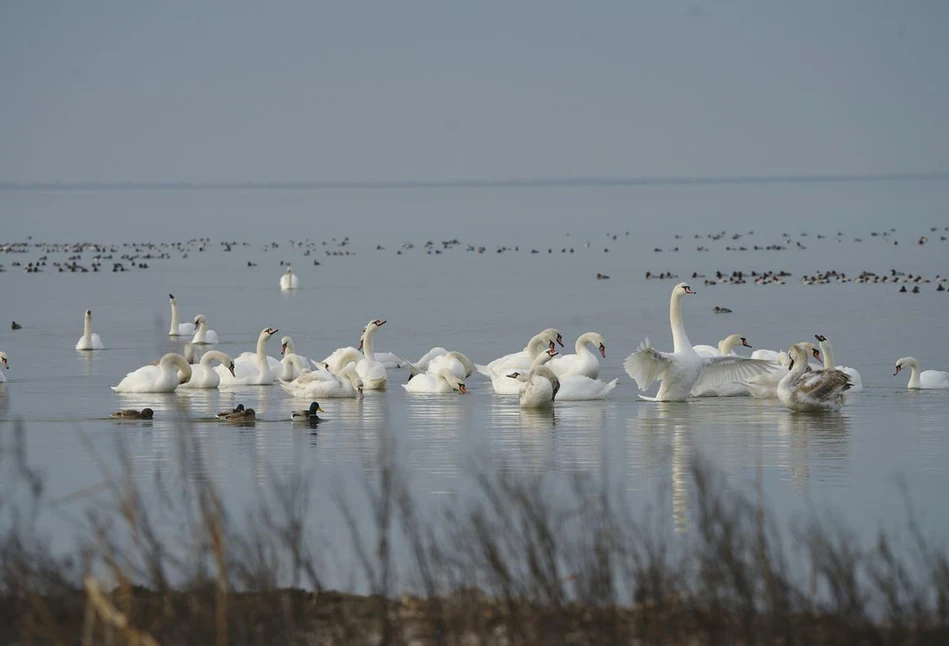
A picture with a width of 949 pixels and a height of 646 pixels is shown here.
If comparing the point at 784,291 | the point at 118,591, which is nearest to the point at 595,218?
the point at 784,291

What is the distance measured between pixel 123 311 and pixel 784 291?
1415cm

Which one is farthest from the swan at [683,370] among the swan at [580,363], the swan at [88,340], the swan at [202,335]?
the swan at [88,340]

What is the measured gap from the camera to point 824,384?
1748 centimetres

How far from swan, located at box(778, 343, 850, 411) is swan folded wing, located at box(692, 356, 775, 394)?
1.12m

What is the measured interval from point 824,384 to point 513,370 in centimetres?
446

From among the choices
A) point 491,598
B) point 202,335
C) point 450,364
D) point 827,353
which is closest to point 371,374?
point 450,364

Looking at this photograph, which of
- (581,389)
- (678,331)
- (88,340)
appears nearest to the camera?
(581,389)

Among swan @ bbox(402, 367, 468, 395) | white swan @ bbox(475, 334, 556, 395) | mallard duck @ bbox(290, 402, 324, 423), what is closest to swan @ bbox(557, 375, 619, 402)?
white swan @ bbox(475, 334, 556, 395)

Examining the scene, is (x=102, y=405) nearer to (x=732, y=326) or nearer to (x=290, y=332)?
(x=290, y=332)

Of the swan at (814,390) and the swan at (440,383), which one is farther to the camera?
the swan at (440,383)

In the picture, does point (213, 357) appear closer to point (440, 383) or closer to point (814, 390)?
point (440, 383)

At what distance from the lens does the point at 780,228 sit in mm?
77438

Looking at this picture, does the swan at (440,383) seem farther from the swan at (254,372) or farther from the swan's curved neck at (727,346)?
the swan's curved neck at (727,346)

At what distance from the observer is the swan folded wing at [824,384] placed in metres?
17.5
